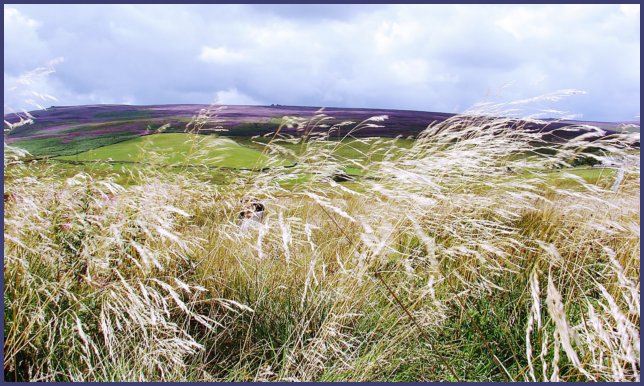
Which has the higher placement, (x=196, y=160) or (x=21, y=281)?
(x=196, y=160)

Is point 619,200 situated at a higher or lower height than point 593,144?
lower

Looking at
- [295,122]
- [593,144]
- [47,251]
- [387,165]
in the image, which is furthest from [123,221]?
[593,144]

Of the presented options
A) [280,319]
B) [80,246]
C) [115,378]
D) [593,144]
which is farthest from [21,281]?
[593,144]

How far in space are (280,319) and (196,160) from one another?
1.57 m

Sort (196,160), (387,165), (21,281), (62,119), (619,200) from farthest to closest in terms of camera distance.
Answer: (62,119), (196,160), (619,200), (387,165), (21,281)

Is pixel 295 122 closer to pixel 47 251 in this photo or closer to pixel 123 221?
Answer: pixel 123 221

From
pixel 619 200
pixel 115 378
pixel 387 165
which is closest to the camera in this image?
pixel 115 378

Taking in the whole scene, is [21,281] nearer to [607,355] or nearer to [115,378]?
[115,378]

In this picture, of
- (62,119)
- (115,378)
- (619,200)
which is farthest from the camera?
(62,119)

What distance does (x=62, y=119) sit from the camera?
14.0m

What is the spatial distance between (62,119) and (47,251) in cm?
1356

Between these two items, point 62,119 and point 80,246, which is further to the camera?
point 62,119

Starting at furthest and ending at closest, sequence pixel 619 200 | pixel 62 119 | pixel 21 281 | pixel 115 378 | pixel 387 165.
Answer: pixel 62 119, pixel 619 200, pixel 387 165, pixel 21 281, pixel 115 378

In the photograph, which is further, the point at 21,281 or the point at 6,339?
the point at 21,281
